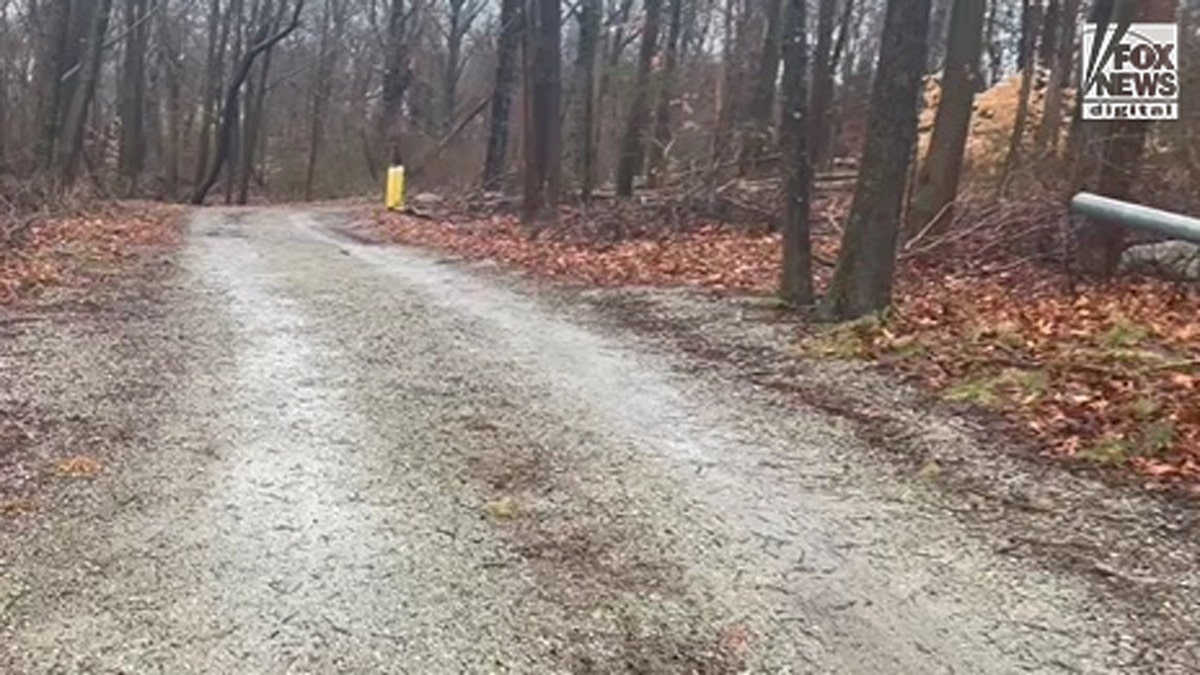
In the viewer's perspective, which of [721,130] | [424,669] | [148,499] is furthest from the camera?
[721,130]

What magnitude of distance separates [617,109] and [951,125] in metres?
18.4

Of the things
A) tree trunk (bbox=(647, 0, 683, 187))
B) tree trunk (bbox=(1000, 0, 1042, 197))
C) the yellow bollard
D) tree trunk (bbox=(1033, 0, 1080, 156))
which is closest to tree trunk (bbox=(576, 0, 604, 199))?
tree trunk (bbox=(647, 0, 683, 187))

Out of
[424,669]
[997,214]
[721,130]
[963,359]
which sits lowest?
[424,669]

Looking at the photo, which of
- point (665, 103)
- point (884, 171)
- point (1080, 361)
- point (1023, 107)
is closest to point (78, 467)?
point (1080, 361)

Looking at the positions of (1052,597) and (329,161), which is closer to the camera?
(1052,597)

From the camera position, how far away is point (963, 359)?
6.79 m

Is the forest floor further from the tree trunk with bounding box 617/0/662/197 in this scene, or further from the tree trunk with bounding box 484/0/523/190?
the tree trunk with bounding box 484/0/523/190

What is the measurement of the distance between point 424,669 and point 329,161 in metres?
38.3

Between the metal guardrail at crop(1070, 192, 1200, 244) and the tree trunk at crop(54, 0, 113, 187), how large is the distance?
18.2m

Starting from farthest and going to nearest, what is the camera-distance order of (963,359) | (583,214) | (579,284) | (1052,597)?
(583,214) → (579,284) → (963,359) → (1052,597)

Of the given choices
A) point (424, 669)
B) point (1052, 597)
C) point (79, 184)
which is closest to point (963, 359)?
point (1052, 597)

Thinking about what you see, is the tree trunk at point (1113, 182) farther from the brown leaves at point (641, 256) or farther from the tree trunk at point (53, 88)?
the tree trunk at point (53, 88)

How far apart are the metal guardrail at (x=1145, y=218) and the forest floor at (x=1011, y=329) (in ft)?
2.84

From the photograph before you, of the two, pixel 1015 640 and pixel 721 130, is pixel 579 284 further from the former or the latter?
pixel 721 130
